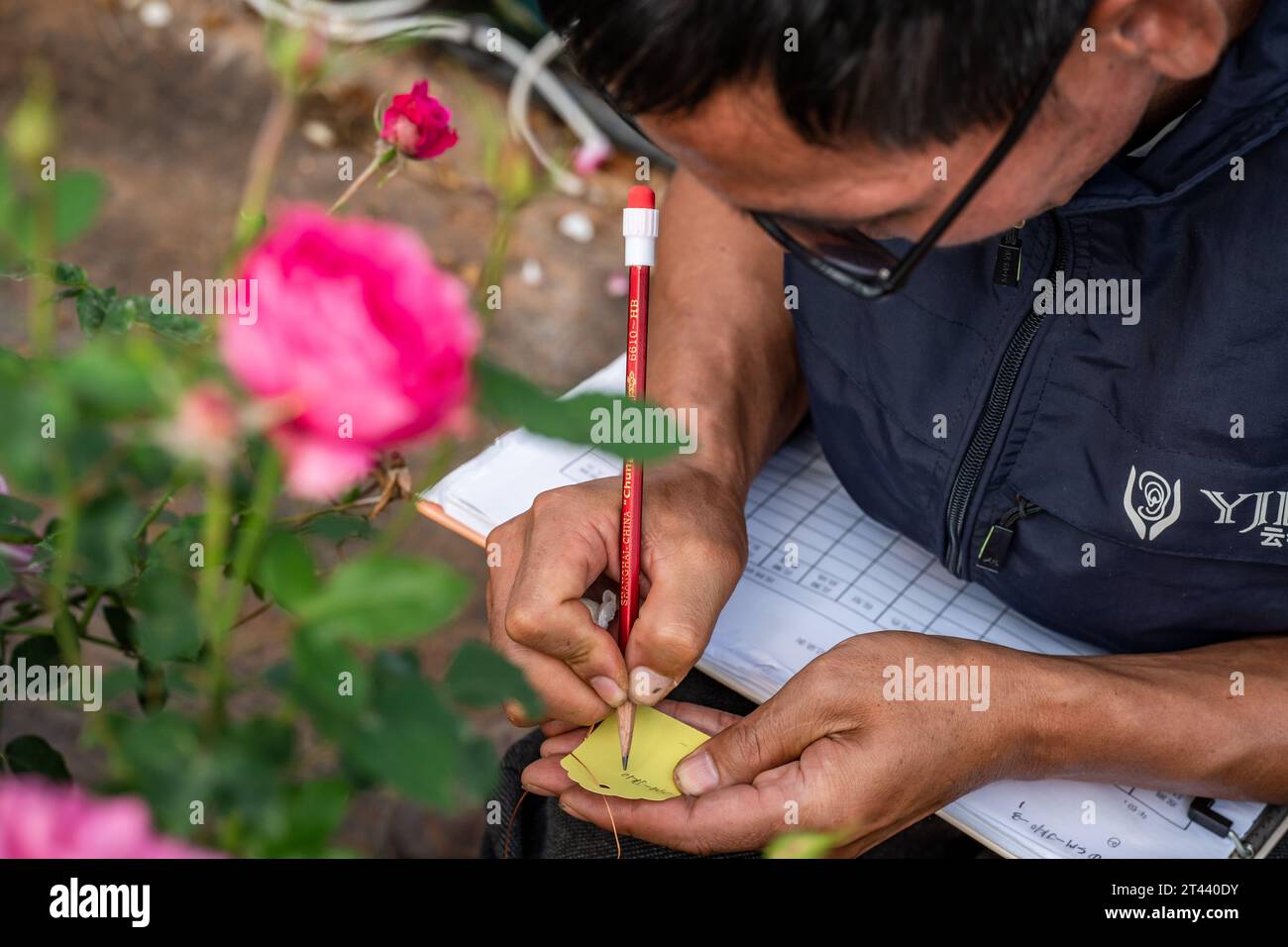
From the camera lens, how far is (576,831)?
96 cm

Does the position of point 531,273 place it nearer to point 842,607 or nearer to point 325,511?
point 842,607

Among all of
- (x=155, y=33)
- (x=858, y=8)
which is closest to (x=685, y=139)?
(x=858, y=8)

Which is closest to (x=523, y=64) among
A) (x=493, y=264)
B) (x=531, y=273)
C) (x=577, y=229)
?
(x=577, y=229)

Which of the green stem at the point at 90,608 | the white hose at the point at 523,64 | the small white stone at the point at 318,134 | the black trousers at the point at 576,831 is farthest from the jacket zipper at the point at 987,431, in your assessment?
the small white stone at the point at 318,134

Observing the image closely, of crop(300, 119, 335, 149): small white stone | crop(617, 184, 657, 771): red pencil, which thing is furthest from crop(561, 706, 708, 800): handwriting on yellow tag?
crop(300, 119, 335, 149): small white stone

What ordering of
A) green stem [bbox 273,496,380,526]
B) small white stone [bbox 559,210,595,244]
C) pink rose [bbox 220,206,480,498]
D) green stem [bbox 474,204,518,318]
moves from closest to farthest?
1. pink rose [bbox 220,206,480,498]
2. green stem [bbox 474,204,518,318]
3. green stem [bbox 273,496,380,526]
4. small white stone [bbox 559,210,595,244]

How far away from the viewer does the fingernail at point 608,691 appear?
0.85 m

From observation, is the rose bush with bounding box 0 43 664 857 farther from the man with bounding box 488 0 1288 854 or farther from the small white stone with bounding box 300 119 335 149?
the small white stone with bounding box 300 119 335 149

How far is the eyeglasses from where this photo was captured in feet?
2.41

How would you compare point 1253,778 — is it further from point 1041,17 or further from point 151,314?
point 151,314

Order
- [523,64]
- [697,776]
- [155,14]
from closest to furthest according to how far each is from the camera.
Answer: [697,776], [523,64], [155,14]

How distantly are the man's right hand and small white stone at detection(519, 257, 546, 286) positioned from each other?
53.9 inches

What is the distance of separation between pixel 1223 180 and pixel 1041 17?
322 millimetres

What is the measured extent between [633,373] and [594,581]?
20 cm
